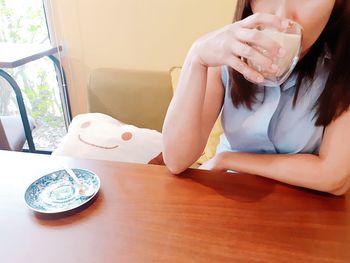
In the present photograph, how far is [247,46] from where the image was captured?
2.01 feet

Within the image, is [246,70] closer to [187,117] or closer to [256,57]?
[256,57]

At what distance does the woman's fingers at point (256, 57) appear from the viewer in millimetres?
585

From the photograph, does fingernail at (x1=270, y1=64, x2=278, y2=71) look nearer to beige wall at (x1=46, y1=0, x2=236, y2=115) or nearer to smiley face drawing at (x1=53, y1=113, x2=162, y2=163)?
smiley face drawing at (x1=53, y1=113, x2=162, y2=163)

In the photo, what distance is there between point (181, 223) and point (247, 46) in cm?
36

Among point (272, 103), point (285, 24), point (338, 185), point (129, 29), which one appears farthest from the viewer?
point (129, 29)

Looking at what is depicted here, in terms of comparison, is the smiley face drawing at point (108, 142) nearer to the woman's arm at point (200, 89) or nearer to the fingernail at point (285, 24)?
the woman's arm at point (200, 89)

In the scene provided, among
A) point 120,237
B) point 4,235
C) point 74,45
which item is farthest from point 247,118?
point 74,45

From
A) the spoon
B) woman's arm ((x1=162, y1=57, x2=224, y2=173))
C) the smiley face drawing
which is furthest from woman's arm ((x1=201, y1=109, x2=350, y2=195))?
the smiley face drawing

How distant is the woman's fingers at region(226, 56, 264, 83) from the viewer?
619 millimetres

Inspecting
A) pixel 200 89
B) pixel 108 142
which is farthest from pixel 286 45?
pixel 108 142

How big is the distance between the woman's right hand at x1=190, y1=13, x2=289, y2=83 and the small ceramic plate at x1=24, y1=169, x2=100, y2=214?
1.29 feet

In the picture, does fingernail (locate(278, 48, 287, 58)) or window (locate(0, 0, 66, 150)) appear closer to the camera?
fingernail (locate(278, 48, 287, 58))

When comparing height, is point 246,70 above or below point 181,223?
above

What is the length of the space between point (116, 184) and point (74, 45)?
1672 mm
